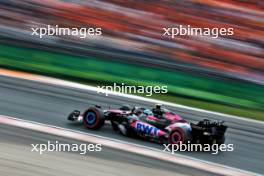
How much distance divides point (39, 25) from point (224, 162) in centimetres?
795

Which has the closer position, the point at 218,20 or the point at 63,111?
the point at 63,111

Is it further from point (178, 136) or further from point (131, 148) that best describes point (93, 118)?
point (178, 136)

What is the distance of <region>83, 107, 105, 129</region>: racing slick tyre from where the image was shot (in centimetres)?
788

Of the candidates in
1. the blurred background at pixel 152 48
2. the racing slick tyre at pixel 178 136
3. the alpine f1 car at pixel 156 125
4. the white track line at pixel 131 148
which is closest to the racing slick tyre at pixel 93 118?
the alpine f1 car at pixel 156 125

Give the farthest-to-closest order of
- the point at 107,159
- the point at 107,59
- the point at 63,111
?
the point at 107,59
the point at 63,111
the point at 107,159

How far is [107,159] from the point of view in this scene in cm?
709

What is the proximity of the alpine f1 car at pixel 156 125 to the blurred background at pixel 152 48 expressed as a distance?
2.87 meters

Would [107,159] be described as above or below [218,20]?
below

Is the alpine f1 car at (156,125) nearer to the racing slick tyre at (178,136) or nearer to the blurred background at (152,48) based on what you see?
the racing slick tyre at (178,136)

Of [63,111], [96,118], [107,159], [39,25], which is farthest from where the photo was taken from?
[39,25]

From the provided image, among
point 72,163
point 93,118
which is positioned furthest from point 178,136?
point 72,163

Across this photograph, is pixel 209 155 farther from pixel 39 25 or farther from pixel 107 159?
pixel 39 25

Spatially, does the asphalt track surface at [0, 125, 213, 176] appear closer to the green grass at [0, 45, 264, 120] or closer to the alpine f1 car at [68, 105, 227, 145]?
the alpine f1 car at [68, 105, 227, 145]

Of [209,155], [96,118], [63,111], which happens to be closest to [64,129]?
[96,118]
